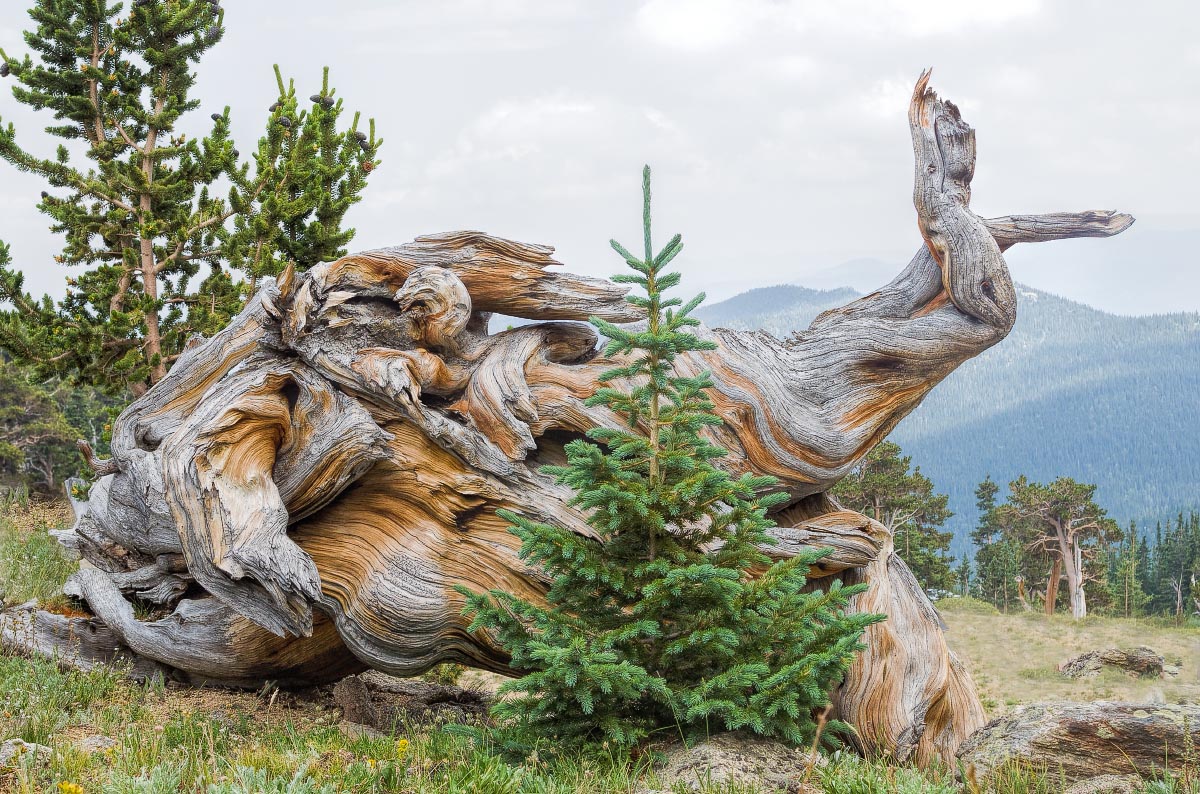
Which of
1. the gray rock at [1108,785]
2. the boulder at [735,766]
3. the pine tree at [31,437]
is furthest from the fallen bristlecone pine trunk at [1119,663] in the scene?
the pine tree at [31,437]

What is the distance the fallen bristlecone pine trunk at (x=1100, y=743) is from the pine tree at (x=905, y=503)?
104 ft

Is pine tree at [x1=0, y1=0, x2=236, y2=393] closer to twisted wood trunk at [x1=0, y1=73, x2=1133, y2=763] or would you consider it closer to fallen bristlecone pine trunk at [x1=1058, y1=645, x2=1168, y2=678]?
twisted wood trunk at [x1=0, y1=73, x2=1133, y2=763]

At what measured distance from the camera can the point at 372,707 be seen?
10523 millimetres

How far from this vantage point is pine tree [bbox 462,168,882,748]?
672cm

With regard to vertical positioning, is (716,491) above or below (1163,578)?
above

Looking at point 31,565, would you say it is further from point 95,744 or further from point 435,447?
point 95,744

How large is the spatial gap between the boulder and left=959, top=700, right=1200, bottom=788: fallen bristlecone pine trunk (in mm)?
1340

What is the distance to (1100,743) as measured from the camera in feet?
23.4

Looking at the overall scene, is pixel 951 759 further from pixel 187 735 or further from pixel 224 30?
pixel 224 30

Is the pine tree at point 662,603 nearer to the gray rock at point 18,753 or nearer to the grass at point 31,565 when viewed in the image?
the gray rock at point 18,753

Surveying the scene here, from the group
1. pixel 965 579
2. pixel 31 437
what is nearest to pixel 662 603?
pixel 31 437

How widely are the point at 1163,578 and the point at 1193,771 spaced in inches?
2478

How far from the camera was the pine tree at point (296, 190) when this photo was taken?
18.8 meters

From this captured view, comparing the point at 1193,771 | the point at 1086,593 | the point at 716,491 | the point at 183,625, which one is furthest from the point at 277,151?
the point at 1086,593
